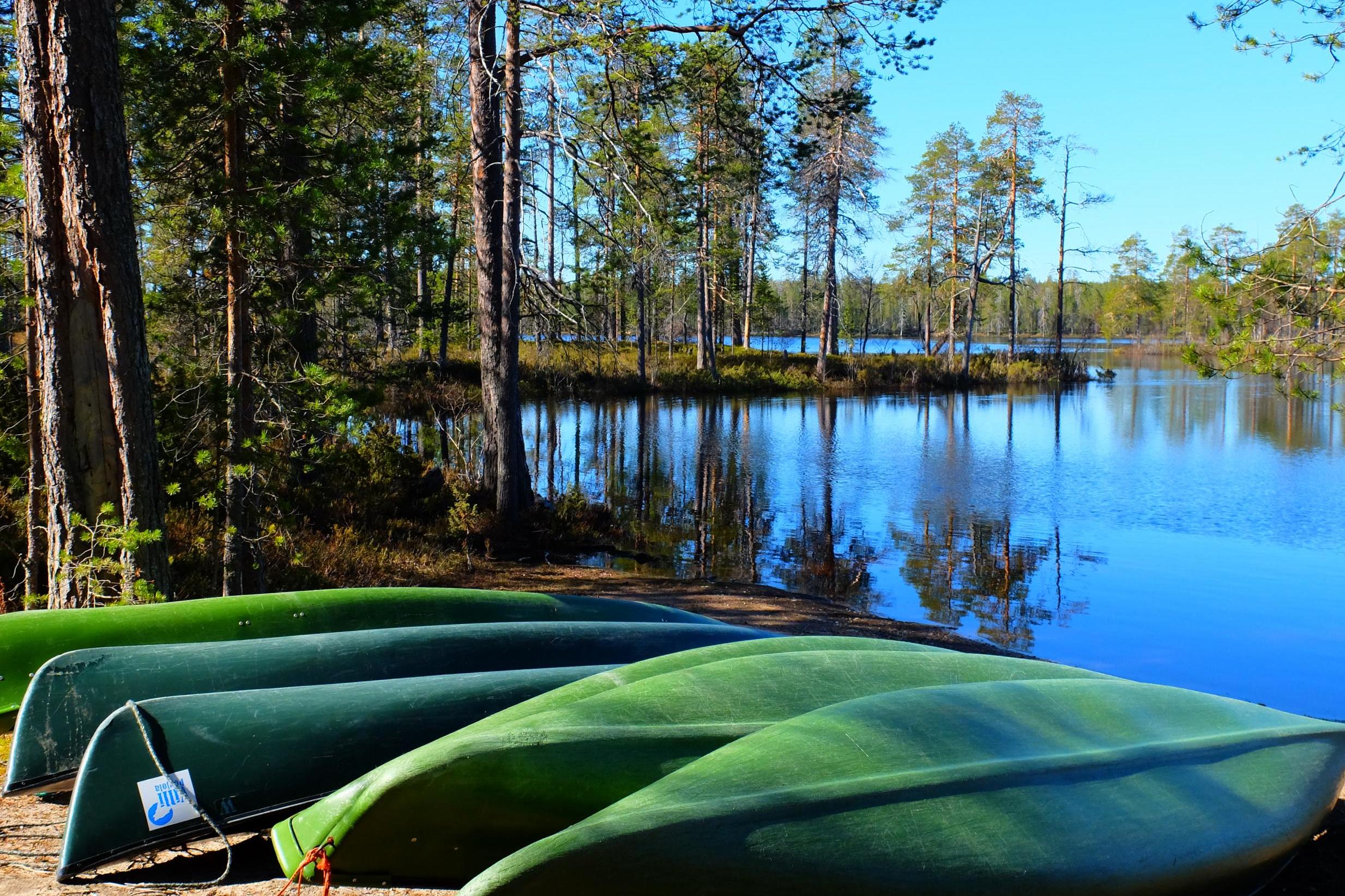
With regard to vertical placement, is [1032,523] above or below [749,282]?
below

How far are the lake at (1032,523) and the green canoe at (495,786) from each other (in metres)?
5.66

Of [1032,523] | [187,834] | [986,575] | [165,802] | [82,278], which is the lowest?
[986,575]

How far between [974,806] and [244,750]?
88.8 inches

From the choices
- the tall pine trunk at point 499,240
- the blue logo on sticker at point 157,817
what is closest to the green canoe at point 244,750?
the blue logo on sticker at point 157,817

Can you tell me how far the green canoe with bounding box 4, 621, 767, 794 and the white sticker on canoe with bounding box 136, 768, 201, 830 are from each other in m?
0.55

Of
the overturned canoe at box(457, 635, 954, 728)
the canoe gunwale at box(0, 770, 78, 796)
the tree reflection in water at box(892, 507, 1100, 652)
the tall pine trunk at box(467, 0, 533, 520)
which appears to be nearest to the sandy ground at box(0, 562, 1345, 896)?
the canoe gunwale at box(0, 770, 78, 796)

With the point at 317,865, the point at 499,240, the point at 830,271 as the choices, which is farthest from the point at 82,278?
the point at 830,271

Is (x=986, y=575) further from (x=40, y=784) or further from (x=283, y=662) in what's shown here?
(x=40, y=784)

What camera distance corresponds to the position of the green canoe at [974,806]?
87.0 inches

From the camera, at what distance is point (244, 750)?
2924mm

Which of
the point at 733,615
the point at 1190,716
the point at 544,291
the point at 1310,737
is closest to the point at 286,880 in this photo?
the point at 1190,716

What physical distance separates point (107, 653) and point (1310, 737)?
15.0ft

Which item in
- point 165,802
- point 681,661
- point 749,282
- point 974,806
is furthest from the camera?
point 749,282

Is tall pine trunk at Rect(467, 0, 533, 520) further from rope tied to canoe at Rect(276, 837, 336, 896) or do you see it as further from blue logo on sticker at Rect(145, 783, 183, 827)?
rope tied to canoe at Rect(276, 837, 336, 896)
